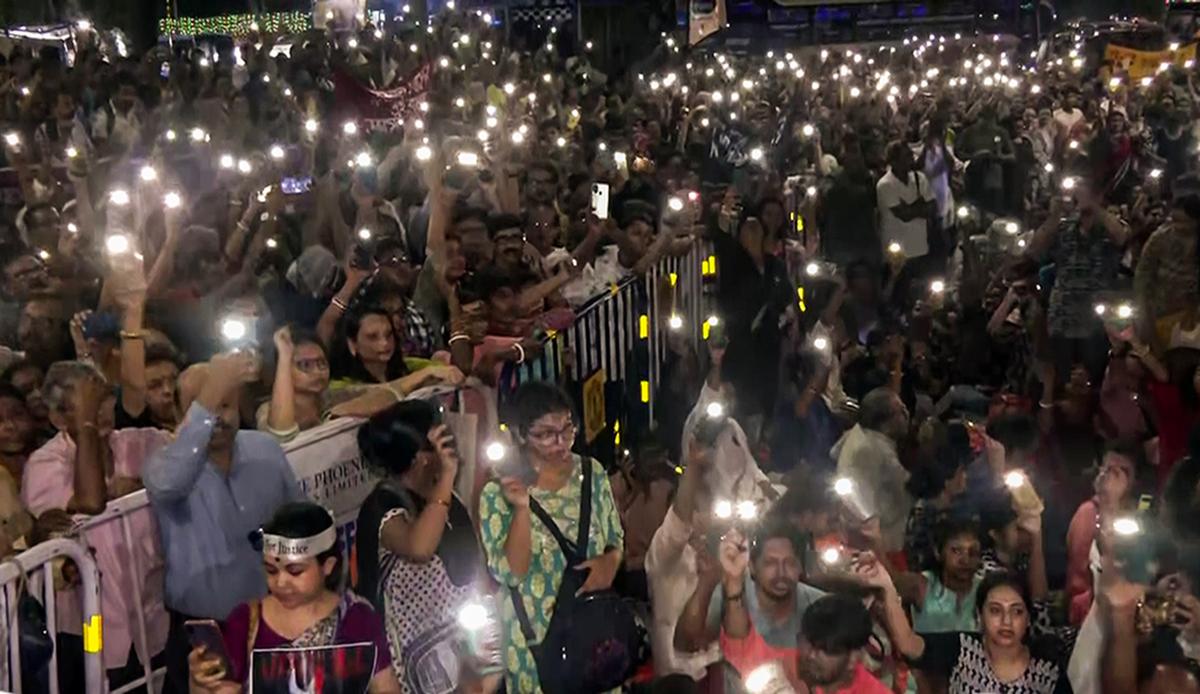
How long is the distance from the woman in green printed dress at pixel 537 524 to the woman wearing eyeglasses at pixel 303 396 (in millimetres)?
598

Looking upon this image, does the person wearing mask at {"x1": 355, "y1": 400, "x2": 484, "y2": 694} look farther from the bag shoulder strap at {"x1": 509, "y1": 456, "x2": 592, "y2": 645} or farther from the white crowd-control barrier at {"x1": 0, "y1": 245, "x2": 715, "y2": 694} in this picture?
the white crowd-control barrier at {"x1": 0, "y1": 245, "x2": 715, "y2": 694}

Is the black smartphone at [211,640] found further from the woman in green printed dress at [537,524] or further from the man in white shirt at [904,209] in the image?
the man in white shirt at [904,209]

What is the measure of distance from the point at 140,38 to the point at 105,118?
23.2 meters

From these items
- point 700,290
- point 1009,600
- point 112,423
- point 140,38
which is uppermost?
point 112,423

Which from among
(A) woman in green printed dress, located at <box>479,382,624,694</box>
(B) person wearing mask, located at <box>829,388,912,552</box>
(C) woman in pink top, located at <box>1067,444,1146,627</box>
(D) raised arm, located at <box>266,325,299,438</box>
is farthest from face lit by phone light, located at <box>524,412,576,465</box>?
(C) woman in pink top, located at <box>1067,444,1146,627</box>

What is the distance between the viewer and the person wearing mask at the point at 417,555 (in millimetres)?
4734

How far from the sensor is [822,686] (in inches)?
172

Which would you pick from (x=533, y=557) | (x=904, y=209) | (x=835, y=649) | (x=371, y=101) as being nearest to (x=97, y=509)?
(x=533, y=557)

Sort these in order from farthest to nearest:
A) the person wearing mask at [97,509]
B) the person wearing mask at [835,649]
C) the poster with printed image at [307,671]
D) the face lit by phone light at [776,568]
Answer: the face lit by phone light at [776,568], the person wearing mask at [97,509], the person wearing mask at [835,649], the poster with printed image at [307,671]

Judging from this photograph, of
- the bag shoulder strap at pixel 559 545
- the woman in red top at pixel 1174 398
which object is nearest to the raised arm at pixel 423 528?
the bag shoulder strap at pixel 559 545

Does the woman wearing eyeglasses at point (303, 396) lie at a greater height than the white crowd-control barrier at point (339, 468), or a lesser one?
greater

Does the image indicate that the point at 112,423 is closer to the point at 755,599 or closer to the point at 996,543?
the point at 755,599

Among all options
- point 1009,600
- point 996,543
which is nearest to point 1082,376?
point 996,543

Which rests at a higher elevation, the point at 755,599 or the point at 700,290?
the point at 755,599
